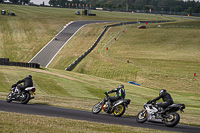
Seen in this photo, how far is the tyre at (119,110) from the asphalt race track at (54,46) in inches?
2002

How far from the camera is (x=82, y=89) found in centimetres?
3875

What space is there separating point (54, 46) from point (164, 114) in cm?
6927

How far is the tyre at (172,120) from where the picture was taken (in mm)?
16562

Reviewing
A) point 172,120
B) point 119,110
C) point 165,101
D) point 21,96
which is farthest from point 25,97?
point 172,120

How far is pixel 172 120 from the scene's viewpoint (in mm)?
16844

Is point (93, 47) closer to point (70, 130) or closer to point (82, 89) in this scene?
point (82, 89)

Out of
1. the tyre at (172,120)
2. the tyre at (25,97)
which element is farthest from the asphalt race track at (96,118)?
the tyre at (25,97)

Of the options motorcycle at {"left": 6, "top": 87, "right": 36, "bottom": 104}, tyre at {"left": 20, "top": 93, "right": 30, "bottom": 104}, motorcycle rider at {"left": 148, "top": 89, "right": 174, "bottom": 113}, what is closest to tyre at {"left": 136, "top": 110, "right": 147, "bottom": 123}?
motorcycle rider at {"left": 148, "top": 89, "right": 174, "bottom": 113}

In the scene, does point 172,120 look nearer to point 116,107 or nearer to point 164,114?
point 164,114

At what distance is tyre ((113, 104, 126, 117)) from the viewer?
19.5m

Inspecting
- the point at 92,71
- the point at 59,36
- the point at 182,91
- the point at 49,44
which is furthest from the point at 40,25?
the point at 182,91

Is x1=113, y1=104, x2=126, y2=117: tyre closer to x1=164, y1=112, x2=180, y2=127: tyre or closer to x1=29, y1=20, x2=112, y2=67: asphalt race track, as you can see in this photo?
x1=164, y1=112, x2=180, y2=127: tyre

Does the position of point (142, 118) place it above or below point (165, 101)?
below

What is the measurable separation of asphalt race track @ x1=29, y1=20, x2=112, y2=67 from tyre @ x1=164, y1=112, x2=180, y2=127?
54.4 m
